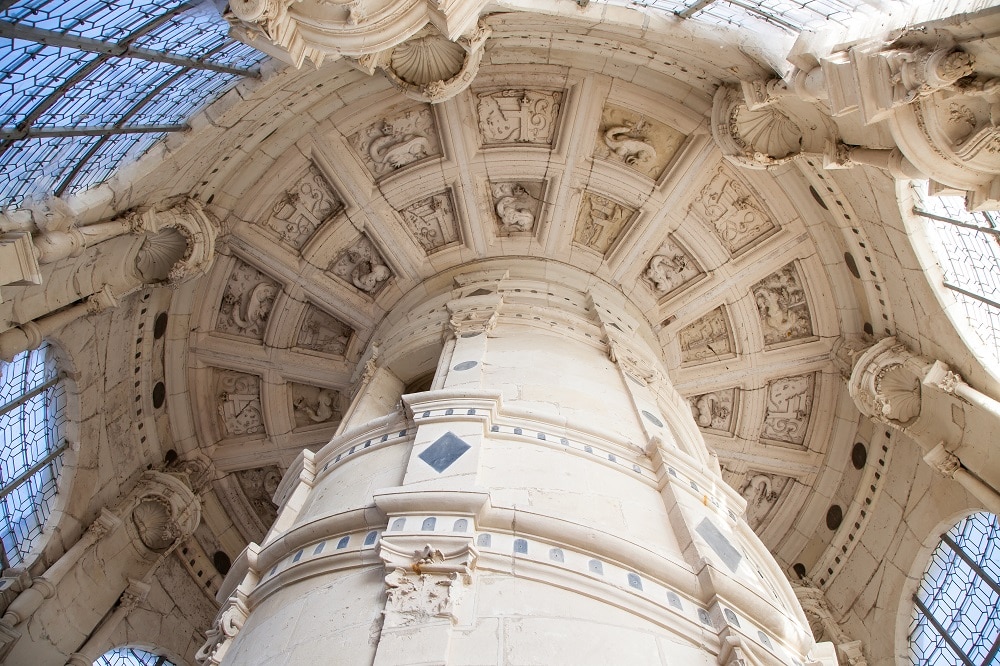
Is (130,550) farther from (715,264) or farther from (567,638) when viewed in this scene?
(715,264)

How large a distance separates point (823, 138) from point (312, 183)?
8245mm

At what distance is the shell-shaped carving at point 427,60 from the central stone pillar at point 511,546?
426 centimetres

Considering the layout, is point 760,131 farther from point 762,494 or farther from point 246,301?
point 246,301

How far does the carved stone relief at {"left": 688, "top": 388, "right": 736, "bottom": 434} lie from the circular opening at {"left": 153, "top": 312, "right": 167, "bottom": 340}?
9558mm

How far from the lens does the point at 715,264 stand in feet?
49.0

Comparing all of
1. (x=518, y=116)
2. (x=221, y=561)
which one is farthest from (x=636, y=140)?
(x=221, y=561)

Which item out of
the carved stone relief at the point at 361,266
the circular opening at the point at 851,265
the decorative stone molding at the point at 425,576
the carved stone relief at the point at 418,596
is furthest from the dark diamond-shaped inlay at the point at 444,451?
the circular opening at the point at 851,265

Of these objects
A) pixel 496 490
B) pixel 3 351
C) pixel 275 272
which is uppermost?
pixel 275 272

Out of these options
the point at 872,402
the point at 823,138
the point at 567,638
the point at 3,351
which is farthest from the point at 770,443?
the point at 3,351

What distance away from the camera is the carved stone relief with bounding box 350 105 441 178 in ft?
46.3

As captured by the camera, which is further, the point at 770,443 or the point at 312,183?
the point at 770,443

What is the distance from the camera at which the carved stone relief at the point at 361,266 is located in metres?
15.0

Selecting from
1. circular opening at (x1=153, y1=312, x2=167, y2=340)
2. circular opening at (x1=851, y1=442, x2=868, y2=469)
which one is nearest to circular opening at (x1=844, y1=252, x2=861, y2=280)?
circular opening at (x1=851, y1=442, x2=868, y2=469)

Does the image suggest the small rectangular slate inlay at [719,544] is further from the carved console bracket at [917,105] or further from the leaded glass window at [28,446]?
the leaded glass window at [28,446]
